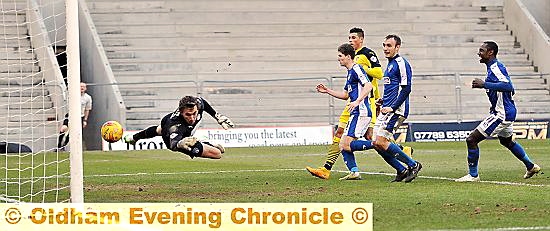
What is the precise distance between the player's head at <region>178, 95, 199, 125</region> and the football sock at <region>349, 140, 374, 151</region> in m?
2.23

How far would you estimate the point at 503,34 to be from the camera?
129 feet

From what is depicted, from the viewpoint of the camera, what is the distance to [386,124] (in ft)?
50.8

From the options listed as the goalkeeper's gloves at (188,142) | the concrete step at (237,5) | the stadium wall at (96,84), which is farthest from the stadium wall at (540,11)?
the goalkeeper's gloves at (188,142)

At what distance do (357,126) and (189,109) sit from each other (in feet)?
7.83

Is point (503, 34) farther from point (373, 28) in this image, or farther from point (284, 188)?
point (284, 188)

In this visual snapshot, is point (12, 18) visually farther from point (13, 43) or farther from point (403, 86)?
point (403, 86)

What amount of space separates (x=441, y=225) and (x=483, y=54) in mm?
5581

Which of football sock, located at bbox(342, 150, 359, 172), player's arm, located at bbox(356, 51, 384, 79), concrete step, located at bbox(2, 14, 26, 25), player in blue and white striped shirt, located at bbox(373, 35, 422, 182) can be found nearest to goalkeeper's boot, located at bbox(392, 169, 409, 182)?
player in blue and white striped shirt, located at bbox(373, 35, 422, 182)

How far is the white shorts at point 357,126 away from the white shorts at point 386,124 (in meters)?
0.49

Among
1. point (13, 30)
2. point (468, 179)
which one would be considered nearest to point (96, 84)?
point (13, 30)

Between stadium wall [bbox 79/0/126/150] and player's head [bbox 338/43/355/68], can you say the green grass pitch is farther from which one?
stadium wall [bbox 79/0/126/150]

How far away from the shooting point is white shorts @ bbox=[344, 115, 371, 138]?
16.1 meters

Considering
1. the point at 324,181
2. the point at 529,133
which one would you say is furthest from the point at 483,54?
the point at 529,133

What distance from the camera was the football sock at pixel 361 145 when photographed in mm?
16078
